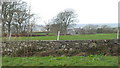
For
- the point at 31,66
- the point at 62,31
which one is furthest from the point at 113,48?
the point at 62,31

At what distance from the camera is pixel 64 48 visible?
282 inches

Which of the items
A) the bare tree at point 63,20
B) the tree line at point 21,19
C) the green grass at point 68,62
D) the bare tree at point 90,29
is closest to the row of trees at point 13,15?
the tree line at point 21,19

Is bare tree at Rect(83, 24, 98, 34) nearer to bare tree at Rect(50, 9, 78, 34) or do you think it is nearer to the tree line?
bare tree at Rect(50, 9, 78, 34)

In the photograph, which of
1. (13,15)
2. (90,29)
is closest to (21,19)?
(13,15)

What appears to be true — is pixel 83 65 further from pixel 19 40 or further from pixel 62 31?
pixel 62 31

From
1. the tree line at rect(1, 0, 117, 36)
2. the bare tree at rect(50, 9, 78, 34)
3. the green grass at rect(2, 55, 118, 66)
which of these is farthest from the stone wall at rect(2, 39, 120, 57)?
the tree line at rect(1, 0, 117, 36)

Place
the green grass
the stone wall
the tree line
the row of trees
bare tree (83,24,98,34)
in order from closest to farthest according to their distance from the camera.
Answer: the green grass → the stone wall → bare tree (83,24,98,34) → the tree line → the row of trees

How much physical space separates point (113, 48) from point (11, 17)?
11.7 metres

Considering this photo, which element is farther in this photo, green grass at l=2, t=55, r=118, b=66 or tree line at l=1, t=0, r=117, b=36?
tree line at l=1, t=0, r=117, b=36

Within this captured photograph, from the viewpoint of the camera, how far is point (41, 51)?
284 inches

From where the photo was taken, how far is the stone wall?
6.93m

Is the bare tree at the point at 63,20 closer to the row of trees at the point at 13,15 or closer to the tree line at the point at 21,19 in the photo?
the tree line at the point at 21,19

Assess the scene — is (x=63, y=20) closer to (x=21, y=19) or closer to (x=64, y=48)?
(x=21, y=19)

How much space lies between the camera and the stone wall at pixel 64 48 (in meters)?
6.93
